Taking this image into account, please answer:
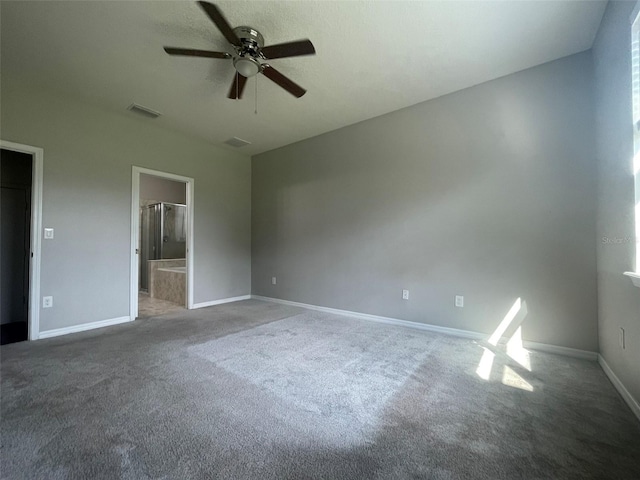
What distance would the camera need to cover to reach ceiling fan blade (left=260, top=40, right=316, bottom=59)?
1.87 meters

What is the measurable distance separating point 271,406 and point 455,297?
2265 mm

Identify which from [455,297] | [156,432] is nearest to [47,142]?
[156,432]

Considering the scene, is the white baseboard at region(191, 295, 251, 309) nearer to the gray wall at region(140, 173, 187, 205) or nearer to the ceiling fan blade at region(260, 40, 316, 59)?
the gray wall at region(140, 173, 187, 205)

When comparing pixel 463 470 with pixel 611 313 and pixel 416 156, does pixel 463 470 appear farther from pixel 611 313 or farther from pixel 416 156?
pixel 416 156

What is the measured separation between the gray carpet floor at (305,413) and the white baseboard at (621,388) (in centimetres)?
5

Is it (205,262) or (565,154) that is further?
(205,262)

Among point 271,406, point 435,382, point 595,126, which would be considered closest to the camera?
point 271,406

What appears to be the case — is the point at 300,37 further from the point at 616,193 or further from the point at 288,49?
the point at 616,193

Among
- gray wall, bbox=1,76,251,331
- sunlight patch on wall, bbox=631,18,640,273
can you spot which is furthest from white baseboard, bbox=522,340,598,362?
gray wall, bbox=1,76,251,331

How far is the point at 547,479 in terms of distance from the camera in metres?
1.11

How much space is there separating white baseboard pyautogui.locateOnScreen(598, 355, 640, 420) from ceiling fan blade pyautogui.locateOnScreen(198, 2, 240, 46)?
10.9 feet

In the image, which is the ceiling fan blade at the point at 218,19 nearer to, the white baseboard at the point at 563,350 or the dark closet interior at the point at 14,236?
the dark closet interior at the point at 14,236

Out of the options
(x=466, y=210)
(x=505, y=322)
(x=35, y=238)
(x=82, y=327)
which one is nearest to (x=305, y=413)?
(x=505, y=322)

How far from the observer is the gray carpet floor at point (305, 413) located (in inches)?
46.7
